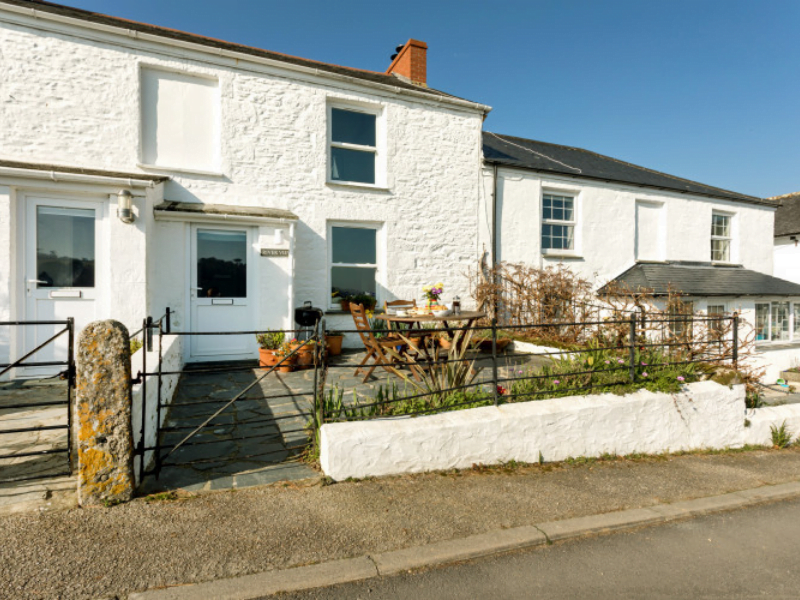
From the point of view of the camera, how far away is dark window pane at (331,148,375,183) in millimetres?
9648

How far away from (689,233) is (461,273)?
8971 millimetres

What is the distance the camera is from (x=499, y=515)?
3.33 m

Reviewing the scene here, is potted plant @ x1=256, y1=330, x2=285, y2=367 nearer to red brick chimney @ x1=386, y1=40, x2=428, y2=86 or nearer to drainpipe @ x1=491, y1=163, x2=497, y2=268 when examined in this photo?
drainpipe @ x1=491, y1=163, x2=497, y2=268

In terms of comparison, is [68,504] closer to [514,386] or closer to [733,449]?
[514,386]

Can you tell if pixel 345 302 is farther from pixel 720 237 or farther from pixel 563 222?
pixel 720 237

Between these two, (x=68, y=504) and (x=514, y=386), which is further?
(x=514, y=386)

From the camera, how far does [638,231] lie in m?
13.7

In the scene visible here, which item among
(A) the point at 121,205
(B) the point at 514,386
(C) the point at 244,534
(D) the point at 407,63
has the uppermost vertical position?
(D) the point at 407,63

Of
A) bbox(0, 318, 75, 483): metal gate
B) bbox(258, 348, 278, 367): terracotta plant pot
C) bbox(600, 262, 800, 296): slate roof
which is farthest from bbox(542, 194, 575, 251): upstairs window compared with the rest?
bbox(0, 318, 75, 483): metal gate

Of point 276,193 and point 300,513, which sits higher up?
point 276,193

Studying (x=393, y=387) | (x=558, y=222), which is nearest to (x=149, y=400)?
(x=393, y=387)

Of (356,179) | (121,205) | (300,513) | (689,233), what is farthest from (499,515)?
(689,233)

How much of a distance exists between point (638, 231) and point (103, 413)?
1445cm


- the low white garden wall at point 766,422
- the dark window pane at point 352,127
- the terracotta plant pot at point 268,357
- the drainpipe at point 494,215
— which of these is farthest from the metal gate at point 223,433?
the drainpipe at point 494,215
